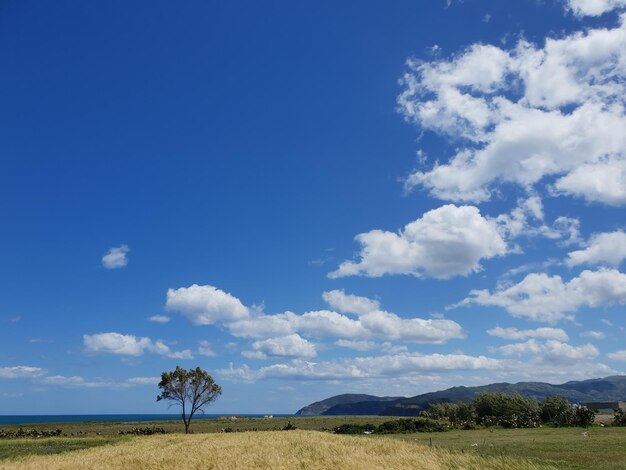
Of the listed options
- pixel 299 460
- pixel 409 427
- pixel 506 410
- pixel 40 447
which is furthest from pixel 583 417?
pixel 40 447

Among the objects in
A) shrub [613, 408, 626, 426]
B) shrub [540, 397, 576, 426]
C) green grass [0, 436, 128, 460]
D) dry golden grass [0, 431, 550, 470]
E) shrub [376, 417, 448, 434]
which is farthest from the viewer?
shrub [376, 417, 448, 434]

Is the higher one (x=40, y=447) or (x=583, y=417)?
(x=40, y=447)

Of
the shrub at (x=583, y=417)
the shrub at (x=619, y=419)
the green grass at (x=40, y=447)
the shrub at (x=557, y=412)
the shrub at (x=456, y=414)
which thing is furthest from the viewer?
the shrub at (x=456, y=414)

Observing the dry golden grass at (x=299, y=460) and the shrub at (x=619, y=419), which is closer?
the dry golden grass at (x=299, y=460)

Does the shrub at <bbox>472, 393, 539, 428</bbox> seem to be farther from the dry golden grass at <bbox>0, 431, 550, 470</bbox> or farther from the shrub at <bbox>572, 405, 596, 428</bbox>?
the dry golden grass at <bbox>0, 431, 550, 470</bbox>

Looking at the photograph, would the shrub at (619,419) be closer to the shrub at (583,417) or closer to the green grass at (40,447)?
the shrub at (583,417)

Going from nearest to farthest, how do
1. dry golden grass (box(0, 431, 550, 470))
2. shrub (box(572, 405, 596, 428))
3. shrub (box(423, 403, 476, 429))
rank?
dry golden grass (box(0, 431, 550, 470)), shrub (box(572, 405, 596, 428)), shrub (box(423, 403, 476, 429))

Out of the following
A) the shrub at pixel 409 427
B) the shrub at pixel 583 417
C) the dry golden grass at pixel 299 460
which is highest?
the dry golden grass at pixel 299 460

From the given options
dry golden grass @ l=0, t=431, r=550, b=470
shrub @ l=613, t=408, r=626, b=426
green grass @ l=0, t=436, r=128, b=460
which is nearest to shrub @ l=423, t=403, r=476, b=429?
shrub @ l=613, t=408, r=626, b=426

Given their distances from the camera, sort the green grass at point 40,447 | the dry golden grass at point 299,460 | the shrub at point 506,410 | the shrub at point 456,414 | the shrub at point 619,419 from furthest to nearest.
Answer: the shrub at point 456,414, the shrub at point 506,410, the shrub at point 619,419, the green grass at point 40,447, the dry golden grass at point 299,460

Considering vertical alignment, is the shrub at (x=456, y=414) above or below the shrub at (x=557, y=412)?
below

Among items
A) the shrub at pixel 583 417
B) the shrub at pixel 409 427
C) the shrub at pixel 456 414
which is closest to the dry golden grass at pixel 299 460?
the shrub at pixel 409 427

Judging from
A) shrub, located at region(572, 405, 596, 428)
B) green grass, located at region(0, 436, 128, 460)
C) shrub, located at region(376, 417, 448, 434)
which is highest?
green grass, located at region(0, 436, 128, 460)

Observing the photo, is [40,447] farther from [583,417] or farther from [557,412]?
[557,412]
